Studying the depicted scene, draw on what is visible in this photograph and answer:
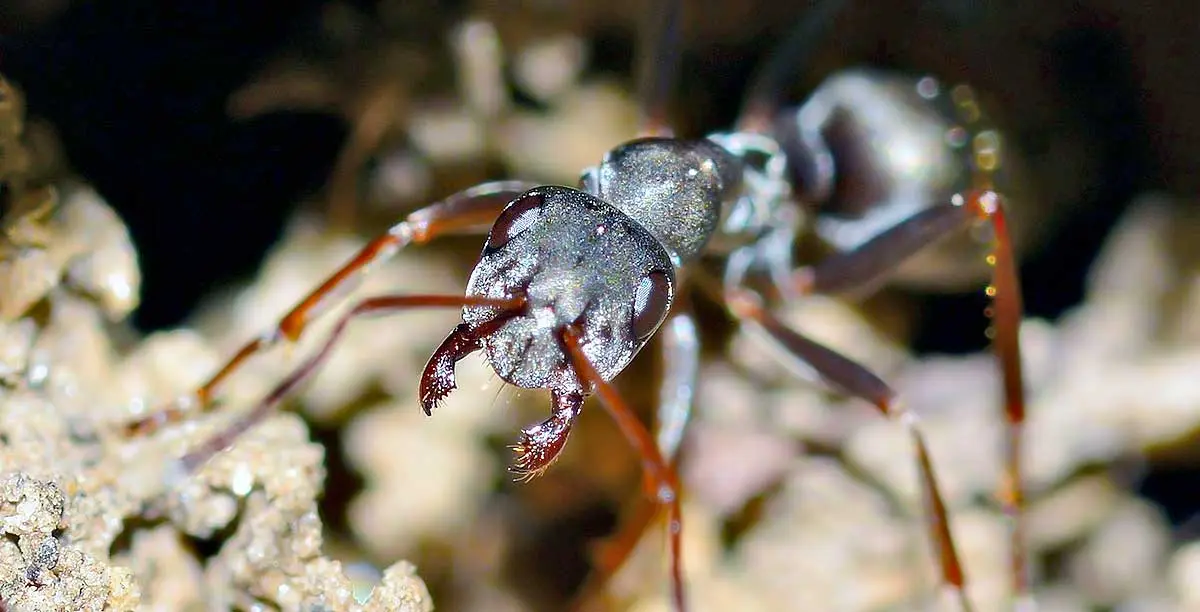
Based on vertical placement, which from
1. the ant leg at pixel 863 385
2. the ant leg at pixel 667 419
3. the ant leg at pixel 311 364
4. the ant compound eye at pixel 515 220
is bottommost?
the ant leg at pixel 667 419

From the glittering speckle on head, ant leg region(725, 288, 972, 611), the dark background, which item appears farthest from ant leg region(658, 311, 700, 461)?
the dark background

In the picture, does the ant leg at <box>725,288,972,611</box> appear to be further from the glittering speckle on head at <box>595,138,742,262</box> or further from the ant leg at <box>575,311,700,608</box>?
the glittering speckle on head at <box>595,138,742,262</box>

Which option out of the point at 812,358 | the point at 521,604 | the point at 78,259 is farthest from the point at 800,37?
the point at 78,259

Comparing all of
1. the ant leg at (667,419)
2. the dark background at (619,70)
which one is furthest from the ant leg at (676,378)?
the dark background at (619,70)

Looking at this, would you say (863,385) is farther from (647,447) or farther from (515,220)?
(515,220)

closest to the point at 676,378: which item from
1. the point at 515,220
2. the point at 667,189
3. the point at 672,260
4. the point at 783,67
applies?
the point at 672,260

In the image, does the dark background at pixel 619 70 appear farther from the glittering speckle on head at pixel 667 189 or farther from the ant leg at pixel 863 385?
the glittering speckle on head at pixel 667 189

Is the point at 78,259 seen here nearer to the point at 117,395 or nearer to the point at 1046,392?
the point at 117,395
